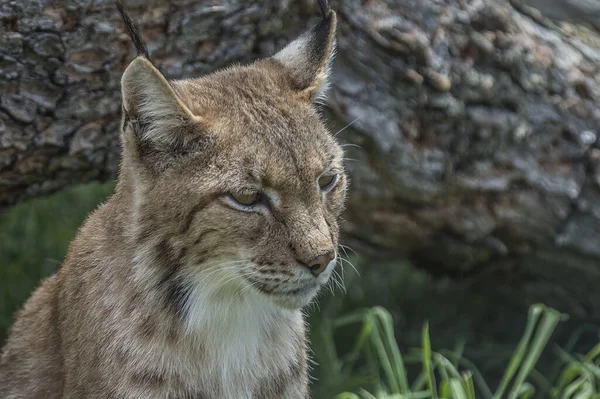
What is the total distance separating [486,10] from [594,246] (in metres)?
1.49

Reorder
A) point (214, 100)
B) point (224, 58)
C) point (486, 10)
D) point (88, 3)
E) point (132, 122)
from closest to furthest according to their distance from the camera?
point (132, 122) → point (214, 100) → point (88, 3) → point (224, 58) → point (486, 10)

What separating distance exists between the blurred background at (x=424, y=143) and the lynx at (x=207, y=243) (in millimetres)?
691

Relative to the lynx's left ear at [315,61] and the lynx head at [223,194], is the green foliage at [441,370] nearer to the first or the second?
the lynx head at [223,194]

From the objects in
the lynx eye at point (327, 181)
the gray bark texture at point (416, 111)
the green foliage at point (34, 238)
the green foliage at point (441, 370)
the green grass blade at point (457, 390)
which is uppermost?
the lynx eye at point (327, 181)

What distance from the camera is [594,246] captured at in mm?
5637

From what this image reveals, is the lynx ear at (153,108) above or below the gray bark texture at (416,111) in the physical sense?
above

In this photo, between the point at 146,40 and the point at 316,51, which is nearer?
the point at 316,51

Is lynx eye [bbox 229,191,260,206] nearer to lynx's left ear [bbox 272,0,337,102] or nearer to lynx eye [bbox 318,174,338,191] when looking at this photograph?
lynx eye [bbox 318,174,338,191]

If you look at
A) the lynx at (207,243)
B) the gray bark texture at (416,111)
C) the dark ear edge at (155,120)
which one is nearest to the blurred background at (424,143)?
the gray bark texture at (416,111)

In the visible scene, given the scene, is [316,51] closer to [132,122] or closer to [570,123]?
[132,122]

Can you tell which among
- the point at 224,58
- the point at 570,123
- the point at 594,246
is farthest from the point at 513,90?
the point at 224,58

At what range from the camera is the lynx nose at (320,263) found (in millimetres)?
3607

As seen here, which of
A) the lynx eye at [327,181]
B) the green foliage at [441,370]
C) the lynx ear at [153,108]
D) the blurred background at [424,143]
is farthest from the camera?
the green foliage at [441,370]

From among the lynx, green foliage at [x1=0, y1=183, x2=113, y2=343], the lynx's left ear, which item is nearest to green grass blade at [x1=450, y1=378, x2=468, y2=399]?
the lynx
